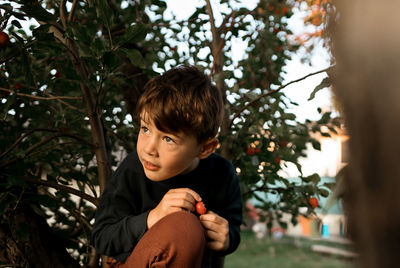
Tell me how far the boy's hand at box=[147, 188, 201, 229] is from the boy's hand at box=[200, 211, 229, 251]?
0.06 m

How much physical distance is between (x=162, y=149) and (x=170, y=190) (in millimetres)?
123

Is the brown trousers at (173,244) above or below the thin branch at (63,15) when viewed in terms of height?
below

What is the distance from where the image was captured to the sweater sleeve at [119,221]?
1243 millimetres

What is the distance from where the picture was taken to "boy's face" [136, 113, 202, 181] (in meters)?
1.21

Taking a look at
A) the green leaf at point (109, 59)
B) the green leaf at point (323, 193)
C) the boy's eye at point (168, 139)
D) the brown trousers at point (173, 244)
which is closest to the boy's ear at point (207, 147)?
the boy's eye at point (168, 139)

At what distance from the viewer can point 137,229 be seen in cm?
123

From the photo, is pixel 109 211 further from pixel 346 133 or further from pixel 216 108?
pixel 346 133

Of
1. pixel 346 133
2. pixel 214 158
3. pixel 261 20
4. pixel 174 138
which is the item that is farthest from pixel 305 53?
pixel 346 133

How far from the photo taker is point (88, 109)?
1.57 meters

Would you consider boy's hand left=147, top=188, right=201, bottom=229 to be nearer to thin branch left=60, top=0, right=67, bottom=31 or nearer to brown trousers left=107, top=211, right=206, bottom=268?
brown trousers left=107, top=211, right=206, bottom=268

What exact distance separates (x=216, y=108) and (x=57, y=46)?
0.56m

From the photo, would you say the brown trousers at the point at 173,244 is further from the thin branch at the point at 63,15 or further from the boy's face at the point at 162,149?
the thin branch at the point at 63,15

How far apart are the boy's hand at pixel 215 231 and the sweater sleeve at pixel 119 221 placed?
0.58 feet

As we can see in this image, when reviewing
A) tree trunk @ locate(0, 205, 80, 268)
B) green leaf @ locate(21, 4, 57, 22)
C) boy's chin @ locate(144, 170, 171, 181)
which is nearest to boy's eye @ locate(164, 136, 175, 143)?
boy's chin @ locate(144, 170, 171, 181)
